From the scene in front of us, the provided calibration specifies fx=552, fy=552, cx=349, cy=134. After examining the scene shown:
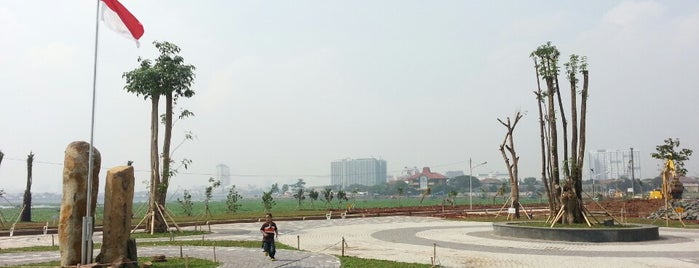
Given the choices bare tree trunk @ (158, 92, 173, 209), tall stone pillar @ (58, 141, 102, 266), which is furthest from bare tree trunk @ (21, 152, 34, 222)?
tall stone pillar @ (58, 141, 102, 266)

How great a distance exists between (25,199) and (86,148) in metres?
36.6

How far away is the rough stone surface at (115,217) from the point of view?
13891mm

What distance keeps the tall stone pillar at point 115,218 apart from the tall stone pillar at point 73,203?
0.43 meters

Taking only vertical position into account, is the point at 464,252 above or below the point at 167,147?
below

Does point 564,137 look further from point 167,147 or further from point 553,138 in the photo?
point 167,147

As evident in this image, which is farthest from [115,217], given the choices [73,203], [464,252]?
[464,252]

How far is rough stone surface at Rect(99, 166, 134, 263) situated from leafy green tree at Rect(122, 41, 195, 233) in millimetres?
14326

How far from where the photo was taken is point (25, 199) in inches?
1763

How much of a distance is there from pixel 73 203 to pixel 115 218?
1053 millimetres

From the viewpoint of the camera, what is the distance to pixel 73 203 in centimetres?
1373

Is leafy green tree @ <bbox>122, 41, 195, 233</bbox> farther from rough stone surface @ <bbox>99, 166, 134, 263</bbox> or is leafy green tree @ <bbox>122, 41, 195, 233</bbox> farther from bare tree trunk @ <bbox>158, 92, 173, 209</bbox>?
rough stone surface @ <bbox>99, 166, 134, 263</bbox>

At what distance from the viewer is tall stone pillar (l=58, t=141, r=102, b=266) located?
13.6 meters

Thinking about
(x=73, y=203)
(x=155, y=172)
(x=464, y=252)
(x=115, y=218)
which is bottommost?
(x=464, y=252)

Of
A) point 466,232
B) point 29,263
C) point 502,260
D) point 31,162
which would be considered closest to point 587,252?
point 502,260
